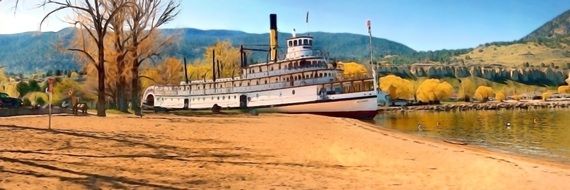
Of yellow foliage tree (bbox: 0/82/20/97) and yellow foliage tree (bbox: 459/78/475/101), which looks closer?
yellow foliage tree (bbox: 0/82/20/97)

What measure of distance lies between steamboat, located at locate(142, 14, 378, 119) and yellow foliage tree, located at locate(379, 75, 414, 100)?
83.5 m

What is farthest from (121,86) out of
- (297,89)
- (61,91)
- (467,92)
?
(467,92)

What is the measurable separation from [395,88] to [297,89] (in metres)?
91.6

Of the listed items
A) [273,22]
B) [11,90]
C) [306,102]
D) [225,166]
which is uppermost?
[273,22]

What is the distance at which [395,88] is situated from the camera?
148 m

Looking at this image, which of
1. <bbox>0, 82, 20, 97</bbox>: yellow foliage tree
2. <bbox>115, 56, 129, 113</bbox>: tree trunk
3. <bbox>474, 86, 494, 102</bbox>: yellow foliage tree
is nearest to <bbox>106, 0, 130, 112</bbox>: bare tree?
<bbox>115, 56, 129, 113</bbox>: tree trunk

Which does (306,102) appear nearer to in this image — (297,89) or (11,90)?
(297,89)

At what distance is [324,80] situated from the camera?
60906 millimetres

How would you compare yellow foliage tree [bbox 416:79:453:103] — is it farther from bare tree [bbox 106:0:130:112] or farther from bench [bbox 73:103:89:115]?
bench [bbox 73:103:89:115]

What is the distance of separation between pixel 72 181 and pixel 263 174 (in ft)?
14.3

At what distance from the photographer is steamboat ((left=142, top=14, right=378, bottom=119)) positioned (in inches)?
2338

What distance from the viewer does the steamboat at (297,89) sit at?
195 feet

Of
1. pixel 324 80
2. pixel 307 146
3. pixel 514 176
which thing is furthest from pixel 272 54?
pixel 514 176

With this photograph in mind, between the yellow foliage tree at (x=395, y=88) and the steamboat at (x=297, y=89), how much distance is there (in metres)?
83.5
